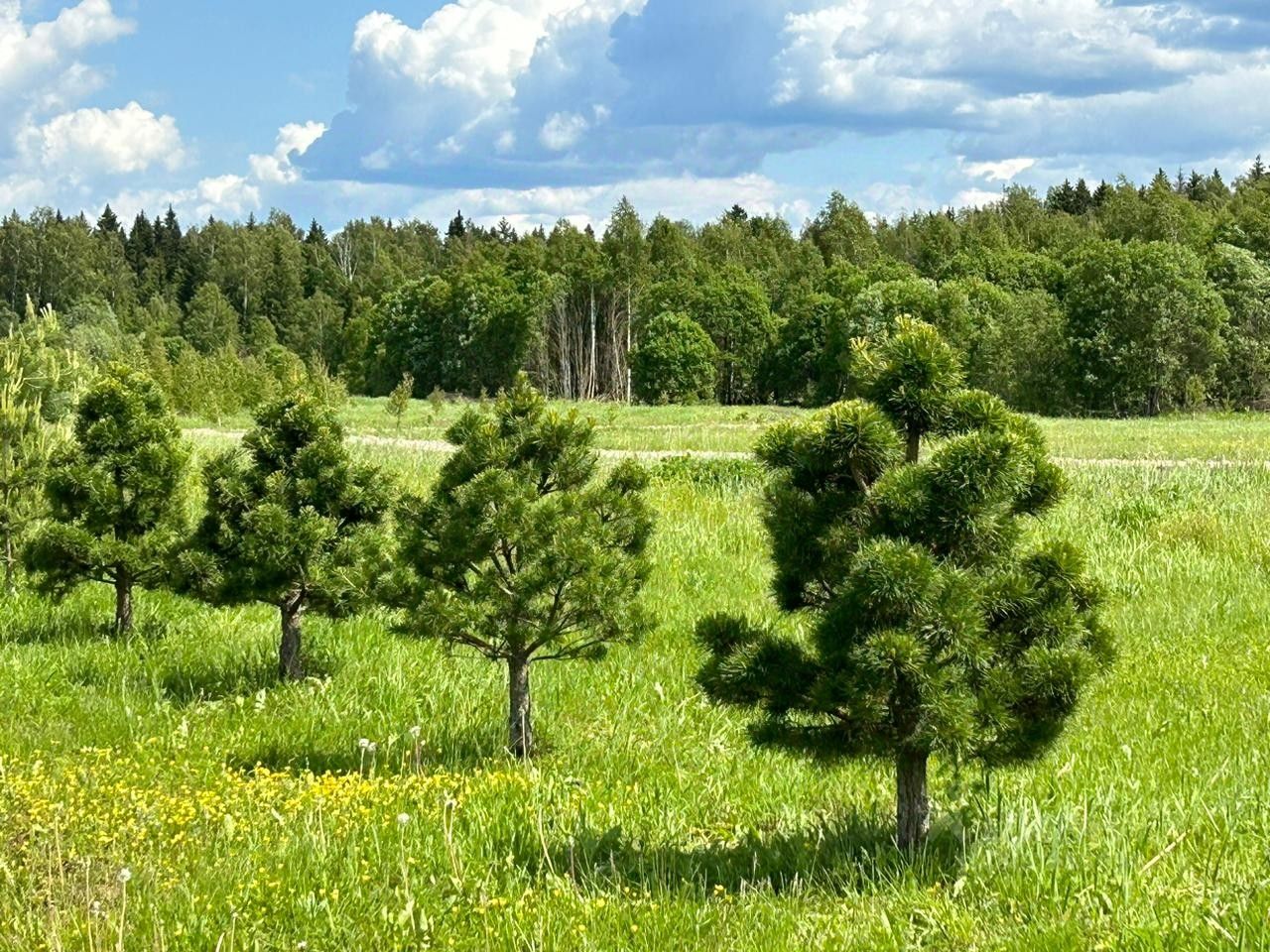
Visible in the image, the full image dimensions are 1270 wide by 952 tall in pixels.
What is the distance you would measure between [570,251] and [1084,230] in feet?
129

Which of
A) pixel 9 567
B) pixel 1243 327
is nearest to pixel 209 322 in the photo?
pixel 1243 327

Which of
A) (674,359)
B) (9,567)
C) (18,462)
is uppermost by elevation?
(674,359)

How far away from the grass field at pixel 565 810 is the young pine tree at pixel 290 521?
1.98ft

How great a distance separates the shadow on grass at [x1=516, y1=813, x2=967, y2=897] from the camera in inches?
175

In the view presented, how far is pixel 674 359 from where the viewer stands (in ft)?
281

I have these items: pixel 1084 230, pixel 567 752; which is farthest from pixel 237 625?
pixel 1084 230

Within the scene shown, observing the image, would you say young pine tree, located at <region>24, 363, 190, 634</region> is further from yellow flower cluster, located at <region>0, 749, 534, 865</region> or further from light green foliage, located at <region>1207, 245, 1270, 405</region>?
light green foliage, located at <region>1207, 245, 1270, 405</region>

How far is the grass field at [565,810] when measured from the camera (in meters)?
4.13

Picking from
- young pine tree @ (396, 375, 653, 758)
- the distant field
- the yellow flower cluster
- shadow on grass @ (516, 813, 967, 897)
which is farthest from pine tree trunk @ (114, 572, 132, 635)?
the distant field

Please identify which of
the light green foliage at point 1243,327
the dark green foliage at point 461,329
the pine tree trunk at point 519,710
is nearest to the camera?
the pine tree trunk at point 519,710

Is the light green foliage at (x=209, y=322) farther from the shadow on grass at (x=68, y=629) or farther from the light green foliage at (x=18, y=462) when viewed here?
the shadow on grass at (x=68, y=629)

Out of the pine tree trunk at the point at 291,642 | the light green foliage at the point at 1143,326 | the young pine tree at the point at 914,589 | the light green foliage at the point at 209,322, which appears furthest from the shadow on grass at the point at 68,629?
the light green foliage at the point at 209,322

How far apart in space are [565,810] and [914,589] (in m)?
2.14

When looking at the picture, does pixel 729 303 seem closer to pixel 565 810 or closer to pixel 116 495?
pixel 116 495
